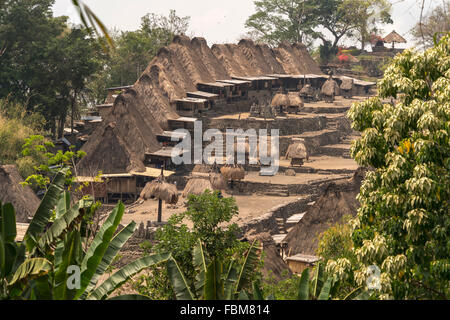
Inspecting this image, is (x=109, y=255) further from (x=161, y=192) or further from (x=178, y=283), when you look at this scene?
(x=161, y=192)

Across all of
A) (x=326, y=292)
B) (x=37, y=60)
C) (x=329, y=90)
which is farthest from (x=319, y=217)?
(x=329, y=90)

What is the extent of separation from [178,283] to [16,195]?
54.6 ft

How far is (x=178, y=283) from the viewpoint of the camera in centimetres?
953

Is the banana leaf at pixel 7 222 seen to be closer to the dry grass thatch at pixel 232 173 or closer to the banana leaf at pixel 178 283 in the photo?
the banana leaf at pixel 178 283

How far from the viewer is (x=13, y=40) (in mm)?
38094

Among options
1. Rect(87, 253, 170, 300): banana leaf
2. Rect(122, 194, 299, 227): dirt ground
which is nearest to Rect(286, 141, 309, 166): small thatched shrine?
Rect(122, 194, 299, 227): dirt ground

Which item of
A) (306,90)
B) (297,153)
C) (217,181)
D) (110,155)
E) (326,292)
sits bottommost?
(217,181)

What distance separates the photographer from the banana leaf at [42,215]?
31.5 ft

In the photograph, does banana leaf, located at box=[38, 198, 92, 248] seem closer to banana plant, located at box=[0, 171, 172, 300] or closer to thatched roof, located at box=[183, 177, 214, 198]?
banana plant, located at box=[0, 171, 172, 300]

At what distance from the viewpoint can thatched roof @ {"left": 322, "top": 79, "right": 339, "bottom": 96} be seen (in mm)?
56125

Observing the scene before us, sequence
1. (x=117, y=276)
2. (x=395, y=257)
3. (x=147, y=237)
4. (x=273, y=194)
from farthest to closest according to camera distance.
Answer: (x=273, y=194) → (x=147, y=237) → (x=395, y=257) → (x=117, y=276)
